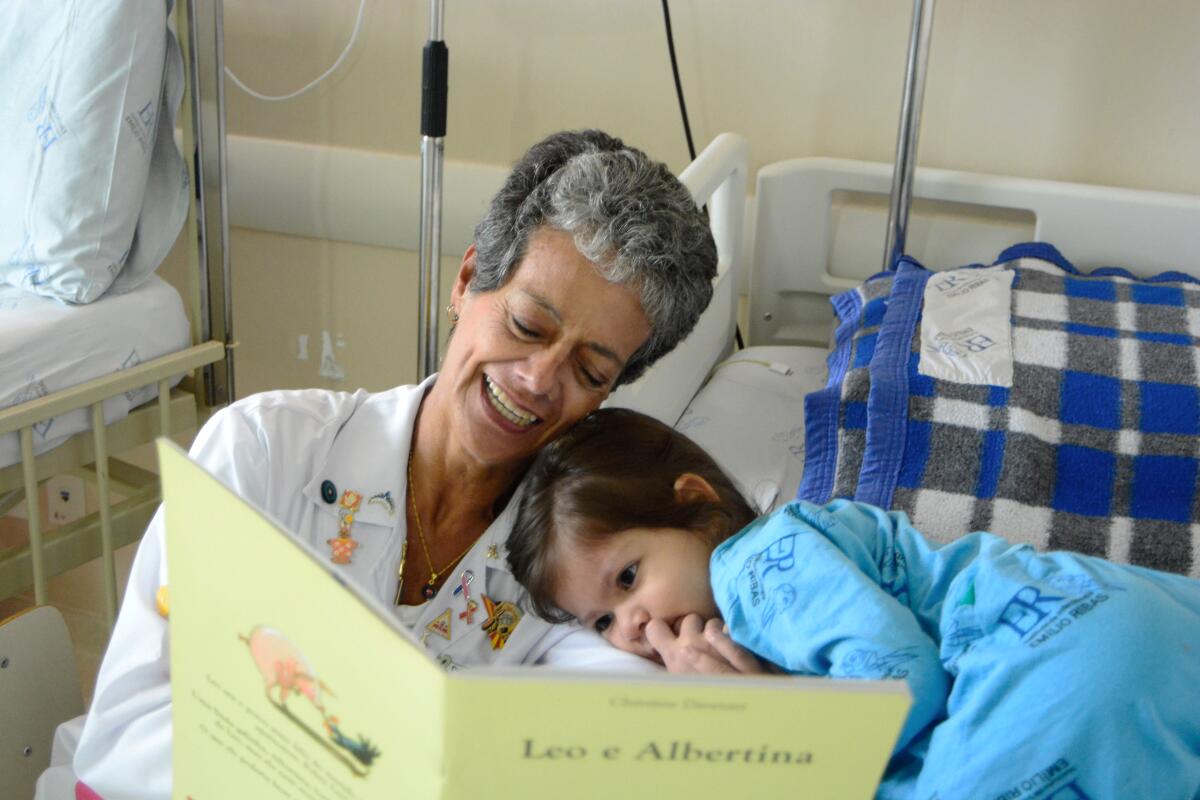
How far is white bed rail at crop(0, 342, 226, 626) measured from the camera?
1878 millimetres

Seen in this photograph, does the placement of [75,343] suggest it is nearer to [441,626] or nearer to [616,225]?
[441,626]

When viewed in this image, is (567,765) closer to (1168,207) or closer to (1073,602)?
(1073,602)

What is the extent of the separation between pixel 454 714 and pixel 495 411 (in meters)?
0.77

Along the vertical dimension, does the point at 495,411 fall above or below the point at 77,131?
below

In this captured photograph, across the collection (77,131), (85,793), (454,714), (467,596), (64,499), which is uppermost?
(77,131)

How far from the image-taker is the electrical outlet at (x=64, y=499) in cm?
291

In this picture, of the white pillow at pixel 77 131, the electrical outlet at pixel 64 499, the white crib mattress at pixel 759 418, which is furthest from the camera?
the electrical outlet at pixel 64 499

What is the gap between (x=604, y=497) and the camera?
4.62ft

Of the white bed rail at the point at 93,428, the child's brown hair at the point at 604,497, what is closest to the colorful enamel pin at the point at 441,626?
the child's brown hair at the point at 604,497

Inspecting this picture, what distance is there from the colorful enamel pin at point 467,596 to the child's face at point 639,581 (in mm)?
119

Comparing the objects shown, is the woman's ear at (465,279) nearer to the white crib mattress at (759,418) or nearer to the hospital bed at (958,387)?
the hospital bed at (958,387)

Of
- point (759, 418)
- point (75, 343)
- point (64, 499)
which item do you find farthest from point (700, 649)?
point (64, 499)

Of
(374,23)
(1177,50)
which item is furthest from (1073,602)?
(374,23)

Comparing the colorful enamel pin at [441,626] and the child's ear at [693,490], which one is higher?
the child's ear at [693,490]
